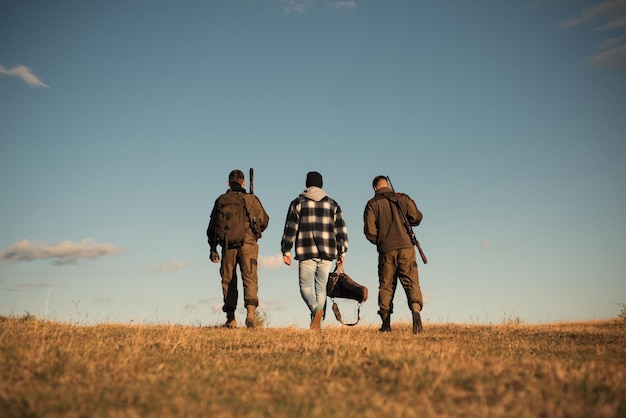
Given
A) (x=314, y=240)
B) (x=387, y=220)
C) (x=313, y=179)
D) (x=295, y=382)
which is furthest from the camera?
(x=313, y=179)

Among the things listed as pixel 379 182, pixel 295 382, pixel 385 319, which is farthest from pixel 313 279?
pixel 295 382

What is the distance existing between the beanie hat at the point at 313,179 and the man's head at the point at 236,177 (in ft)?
4.50

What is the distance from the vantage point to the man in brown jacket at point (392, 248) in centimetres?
1076

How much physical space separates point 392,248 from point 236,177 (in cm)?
351

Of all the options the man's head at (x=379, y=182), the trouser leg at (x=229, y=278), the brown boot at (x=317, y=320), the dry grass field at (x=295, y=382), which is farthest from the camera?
the man's head at (x=379, y=182)

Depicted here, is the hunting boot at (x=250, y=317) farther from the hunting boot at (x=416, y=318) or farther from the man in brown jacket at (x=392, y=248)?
the hunting boot at (x=416, y=318)

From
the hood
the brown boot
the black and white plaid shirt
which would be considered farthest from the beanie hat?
the brown boot

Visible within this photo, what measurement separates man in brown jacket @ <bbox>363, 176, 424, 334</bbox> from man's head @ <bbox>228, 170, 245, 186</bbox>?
2.65 m

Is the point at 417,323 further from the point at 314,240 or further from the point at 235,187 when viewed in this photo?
the point at 235,187

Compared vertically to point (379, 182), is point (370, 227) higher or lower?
lower

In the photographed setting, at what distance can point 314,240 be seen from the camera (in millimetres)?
10797

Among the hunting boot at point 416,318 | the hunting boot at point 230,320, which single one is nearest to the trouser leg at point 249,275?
the hunting boot at point 230,320

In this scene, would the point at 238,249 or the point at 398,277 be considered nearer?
the point at 398,277

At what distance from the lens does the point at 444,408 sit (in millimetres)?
4250
